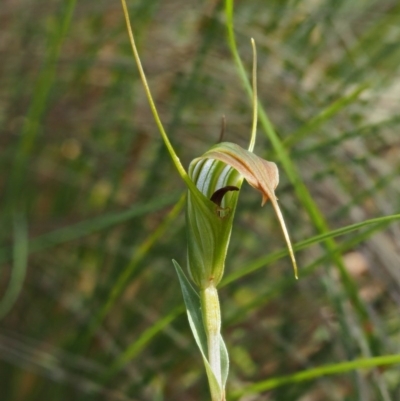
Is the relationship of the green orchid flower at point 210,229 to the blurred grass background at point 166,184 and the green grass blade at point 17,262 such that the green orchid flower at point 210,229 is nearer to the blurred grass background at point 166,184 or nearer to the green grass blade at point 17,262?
the blurred grass background at point 166,184

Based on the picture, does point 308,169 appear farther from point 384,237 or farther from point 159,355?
point 159,355

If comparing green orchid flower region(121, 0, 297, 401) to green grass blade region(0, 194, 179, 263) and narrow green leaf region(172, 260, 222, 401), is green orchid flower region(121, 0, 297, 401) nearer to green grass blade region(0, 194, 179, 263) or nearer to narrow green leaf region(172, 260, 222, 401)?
narrow green leaf region(172, 260, 222, 401)

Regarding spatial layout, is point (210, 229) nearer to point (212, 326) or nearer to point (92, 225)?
point (212, 326)

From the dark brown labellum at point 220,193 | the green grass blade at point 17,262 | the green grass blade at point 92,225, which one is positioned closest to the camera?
the dark brown labellum at point 220,193

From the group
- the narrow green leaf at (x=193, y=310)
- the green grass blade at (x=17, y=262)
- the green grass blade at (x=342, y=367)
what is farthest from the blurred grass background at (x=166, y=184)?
the narrow green leaf at (x=193, y=310)

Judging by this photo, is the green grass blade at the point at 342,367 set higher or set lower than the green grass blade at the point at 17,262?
higher

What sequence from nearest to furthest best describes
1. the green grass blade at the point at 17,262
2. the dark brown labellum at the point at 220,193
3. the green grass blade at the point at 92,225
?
the dark brown labellum at the point at 220,193
the green grass blade at the point at 92,225
the green grass blade at the point at 17,262

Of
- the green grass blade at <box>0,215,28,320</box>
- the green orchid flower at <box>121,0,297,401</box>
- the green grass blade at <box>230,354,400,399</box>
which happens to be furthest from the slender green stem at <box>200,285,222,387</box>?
the green grass blade at <box>0,215,28,320</box>

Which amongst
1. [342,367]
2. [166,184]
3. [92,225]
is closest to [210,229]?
[342,367]
